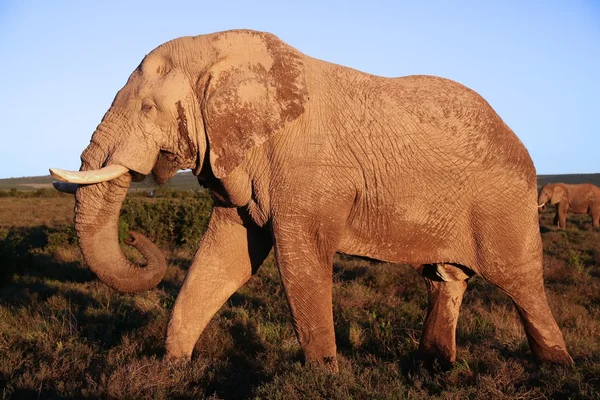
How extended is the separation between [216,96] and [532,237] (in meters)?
2.57

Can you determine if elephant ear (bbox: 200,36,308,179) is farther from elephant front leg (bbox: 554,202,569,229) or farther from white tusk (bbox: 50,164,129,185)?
elephant front leg (bbox: 554,202,569,229)

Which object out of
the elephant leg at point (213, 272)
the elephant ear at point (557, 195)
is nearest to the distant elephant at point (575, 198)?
the elephant ear at point (557, 195)

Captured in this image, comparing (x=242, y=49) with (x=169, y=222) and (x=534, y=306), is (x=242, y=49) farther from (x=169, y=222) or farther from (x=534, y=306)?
(x=169, y=222)

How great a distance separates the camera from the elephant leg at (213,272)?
5.10 m

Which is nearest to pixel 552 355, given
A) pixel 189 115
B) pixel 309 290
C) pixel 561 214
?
pixel 309 290

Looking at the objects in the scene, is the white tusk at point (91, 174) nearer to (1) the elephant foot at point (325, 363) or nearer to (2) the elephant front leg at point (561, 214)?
(1) the elephant foot at point (325, 363)

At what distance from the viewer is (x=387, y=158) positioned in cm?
458

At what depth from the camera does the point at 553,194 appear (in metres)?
26.1

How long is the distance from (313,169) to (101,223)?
153 cm

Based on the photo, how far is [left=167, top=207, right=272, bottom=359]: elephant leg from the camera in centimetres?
510

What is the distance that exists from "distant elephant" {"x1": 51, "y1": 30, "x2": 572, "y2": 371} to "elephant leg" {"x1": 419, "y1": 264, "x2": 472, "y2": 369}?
18.7 inches

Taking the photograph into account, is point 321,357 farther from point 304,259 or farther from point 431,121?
point 431,121

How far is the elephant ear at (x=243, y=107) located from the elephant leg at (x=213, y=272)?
2.72 feet

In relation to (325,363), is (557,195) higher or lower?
higher
